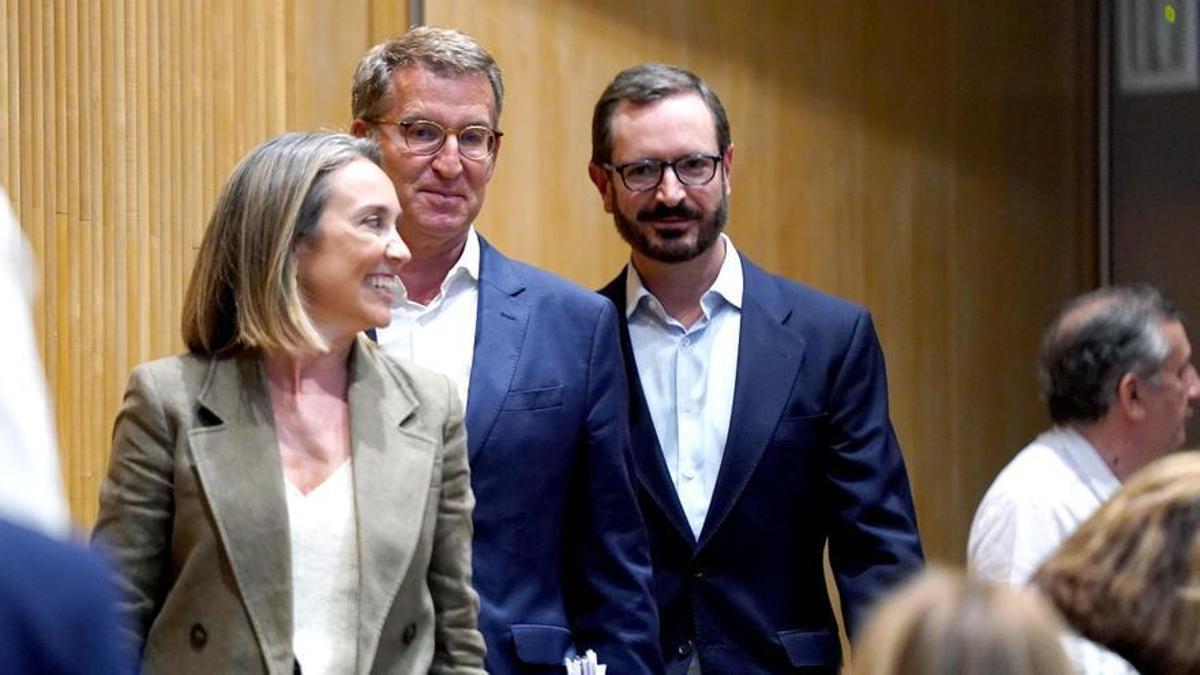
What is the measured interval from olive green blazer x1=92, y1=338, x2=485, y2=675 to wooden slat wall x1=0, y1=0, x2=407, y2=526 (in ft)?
Answer: 3.35

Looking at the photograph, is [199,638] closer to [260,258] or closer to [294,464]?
[294,464]

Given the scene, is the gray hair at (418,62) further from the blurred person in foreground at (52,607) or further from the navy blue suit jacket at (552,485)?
the blurred person in foreground at (52,607)

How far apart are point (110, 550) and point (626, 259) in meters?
2.84

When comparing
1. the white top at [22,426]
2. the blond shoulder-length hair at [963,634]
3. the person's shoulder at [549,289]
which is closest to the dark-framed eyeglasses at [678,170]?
the person's shoulder at [549,289]

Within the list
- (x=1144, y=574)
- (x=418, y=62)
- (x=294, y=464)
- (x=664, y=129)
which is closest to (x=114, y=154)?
(x=418, y=62)

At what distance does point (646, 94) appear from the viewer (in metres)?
4.41

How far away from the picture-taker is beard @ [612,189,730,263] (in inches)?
169

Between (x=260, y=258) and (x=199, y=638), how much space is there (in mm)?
579

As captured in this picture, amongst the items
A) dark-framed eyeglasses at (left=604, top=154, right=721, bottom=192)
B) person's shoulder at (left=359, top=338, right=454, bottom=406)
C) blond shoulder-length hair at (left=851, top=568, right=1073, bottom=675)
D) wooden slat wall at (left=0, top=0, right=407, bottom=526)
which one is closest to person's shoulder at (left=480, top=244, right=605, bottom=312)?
dark-framed eyeglasses at (left=604, top=154, right=721, bottom=192)

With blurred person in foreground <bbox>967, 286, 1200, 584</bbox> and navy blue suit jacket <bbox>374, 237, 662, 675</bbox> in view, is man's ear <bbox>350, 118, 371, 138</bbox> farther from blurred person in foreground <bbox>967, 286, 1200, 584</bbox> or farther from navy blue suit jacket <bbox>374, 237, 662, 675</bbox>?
blurred person in foreground <bbox>967, 286, 1200, 584</bbox>

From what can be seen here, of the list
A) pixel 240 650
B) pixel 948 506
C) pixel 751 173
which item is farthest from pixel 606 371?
pixel 948 506

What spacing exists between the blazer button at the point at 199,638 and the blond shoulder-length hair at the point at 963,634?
1.56m

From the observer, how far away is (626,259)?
5840 mm

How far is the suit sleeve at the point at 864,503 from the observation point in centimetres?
426
